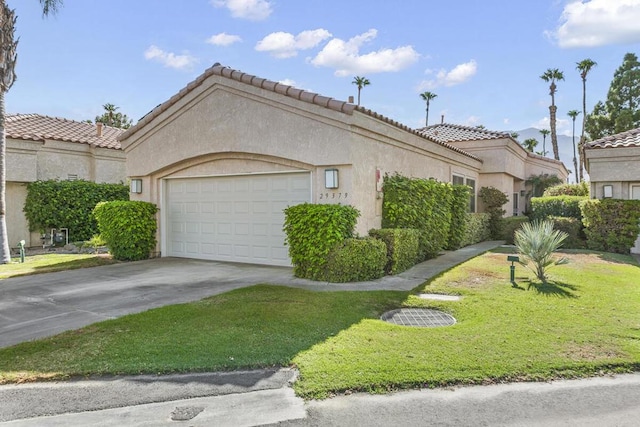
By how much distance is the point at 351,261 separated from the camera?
893 centimetres

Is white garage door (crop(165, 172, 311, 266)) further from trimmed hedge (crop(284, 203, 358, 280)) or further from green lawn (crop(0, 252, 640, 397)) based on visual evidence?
green lawn (crop(0, 252, 640, 397))

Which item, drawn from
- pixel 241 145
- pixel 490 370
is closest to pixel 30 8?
pixel 241 145

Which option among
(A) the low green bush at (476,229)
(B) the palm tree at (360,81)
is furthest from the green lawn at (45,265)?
(B) the palm tree at (360,81)

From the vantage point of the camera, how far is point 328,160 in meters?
9.95

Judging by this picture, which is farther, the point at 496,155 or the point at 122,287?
the point at 496,155

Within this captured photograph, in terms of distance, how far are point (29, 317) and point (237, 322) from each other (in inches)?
133

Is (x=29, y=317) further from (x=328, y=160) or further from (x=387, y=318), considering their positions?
(x=328, y=160)

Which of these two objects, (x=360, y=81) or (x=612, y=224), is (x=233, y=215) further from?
(x=360, y=81)

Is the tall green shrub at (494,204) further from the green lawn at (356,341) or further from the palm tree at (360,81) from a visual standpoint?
the palm tree at (360,81)

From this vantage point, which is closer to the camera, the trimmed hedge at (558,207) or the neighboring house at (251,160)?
the neighboring house at (251,160)

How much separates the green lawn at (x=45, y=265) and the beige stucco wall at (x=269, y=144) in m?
2.58

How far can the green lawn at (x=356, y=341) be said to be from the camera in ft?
14.3

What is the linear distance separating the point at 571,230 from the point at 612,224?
170 centimetres

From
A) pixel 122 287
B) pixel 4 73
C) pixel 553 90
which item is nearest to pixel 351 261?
pixel 122 287
